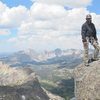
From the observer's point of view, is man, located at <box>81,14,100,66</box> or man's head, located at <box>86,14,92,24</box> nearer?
man's head, located at <box>86,14,92,24</box>

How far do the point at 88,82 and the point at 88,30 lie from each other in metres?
6.32

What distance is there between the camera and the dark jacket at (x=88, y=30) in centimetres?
3991

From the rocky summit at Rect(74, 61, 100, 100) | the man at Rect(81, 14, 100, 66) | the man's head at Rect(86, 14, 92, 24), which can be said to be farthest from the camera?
the man at Rect(81, 14, 100, 66)

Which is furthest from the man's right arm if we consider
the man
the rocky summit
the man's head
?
the rocky summit

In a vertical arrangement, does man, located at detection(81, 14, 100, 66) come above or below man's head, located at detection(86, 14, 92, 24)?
below

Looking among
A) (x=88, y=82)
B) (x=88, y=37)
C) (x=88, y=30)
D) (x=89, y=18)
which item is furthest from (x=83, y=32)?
(x=88, y=82)

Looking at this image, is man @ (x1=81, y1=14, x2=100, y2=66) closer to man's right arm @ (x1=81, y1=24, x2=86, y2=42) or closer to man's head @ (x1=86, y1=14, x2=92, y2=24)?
man's right arm @ (x1=81, y1=24, x2=86, y2=42)

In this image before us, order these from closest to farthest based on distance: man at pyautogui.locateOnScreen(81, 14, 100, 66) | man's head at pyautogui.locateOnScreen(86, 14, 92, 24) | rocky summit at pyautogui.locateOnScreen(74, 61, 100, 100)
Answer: rocky summit at pyautogui.locateOnScreen(74, 61, 100, 100), man's head at pyautogui.locateOnScreen(86, 14, 92, 24), man at pyautogui.locateOnScreen(81, 14, 100, 66)

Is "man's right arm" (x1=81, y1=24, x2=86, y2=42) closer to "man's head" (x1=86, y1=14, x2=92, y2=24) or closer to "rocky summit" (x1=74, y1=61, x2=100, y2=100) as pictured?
"man's head" (x1=86, y1=14, x2=92, y2=24)

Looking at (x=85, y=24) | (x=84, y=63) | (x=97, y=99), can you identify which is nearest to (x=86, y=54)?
(x=84, y=63)

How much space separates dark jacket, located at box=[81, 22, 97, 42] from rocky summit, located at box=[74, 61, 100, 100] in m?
3.27

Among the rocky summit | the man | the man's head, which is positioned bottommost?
the rocky summit

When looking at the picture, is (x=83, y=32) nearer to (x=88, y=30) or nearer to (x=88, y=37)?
(x=88, y=30)

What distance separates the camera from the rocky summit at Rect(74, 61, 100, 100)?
1453 inches
